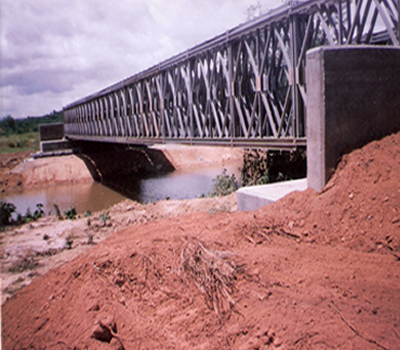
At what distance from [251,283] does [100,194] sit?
980 inches

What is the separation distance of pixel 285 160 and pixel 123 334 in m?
12.4

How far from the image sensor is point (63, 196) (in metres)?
28.4

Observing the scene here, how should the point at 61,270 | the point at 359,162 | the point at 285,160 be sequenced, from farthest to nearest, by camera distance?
the point at 285,160 < the point at 359,162 < the point at 61,270

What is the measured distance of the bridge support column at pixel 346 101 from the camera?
598 centimetres

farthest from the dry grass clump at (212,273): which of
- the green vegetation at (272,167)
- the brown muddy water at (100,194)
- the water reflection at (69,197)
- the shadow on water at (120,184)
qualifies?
the water reflection at (69,197)

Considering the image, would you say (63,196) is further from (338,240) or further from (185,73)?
(338,240)

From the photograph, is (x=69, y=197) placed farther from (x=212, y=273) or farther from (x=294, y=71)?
(x=212, y=273)

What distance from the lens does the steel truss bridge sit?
8.87 meters

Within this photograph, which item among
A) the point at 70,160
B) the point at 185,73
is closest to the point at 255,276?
the point at 185,73

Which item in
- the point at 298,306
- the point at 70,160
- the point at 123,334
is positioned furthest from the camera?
the point at 70,160

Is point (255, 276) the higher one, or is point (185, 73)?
point (185, 73)

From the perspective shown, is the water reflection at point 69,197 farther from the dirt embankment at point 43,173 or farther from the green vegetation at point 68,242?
the green vegetation at point 68,242

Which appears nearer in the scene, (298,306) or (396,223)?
(298,306)

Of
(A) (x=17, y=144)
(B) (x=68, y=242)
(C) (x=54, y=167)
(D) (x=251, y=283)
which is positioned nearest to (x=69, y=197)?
(C) (x=54, y=167)
